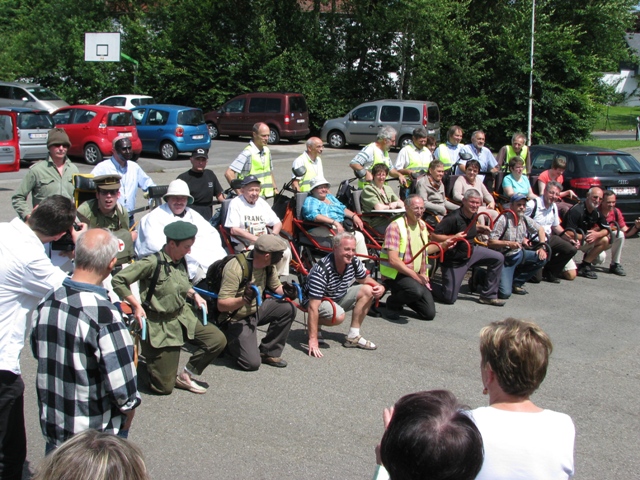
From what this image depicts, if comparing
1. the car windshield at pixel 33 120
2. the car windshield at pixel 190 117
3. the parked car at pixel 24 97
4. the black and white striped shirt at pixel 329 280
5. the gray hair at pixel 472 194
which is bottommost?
the black and white striped shirt at pixel 329 280

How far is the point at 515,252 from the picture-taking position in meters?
8.95

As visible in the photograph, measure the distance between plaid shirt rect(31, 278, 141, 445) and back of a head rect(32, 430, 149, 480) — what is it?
1.20 meters

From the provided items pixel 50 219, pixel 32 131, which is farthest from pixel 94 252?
pixel 32 131

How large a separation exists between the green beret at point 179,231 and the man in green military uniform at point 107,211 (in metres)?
1.35

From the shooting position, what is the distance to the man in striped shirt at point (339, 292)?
6711 mm

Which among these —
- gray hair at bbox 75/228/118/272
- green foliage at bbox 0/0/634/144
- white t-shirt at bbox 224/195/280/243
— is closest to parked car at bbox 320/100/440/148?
green foliage at bbox 0/0/634/144

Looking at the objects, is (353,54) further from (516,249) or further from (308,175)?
(516,249)

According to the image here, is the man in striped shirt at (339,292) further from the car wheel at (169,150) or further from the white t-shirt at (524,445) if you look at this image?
the car wheel at (169,150)

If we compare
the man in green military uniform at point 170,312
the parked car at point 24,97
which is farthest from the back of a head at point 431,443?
the parked car at point 24,97

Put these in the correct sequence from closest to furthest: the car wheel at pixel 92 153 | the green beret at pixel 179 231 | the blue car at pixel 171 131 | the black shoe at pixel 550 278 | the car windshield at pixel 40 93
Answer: the green beret at pixel 179 231 → the black shoe at pixel 550 278 → the car wheel at pixel 92 153 → the blue car at pixel 171 131 → the car windshield at pixel 40 93

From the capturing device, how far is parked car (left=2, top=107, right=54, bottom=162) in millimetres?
19078

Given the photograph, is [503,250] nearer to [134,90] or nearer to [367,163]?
[367,163]

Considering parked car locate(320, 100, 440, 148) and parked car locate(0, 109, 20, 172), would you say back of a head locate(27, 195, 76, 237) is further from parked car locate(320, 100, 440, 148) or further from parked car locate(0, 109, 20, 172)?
parked car locate(320, 100, 440, 148)

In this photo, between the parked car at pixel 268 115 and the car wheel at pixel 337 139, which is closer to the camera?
the parked car at pixel 268 115
